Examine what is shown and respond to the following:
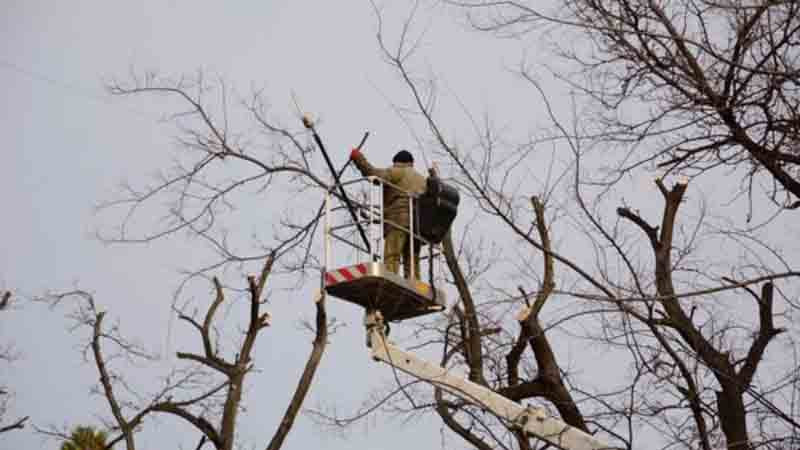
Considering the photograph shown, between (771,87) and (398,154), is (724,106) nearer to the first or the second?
(771,87)

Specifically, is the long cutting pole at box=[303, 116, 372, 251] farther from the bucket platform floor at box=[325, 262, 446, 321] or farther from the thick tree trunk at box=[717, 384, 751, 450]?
the thick tree trunk at box=[717, 384, 751, 450]

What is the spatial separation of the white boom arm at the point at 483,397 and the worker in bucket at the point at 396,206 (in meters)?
0.72

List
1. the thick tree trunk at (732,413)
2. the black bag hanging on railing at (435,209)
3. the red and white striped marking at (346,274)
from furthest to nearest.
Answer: the black bag hanging on railing at (435,209), the red and white striped marking at (346,274), the thick tree trunk at (732,413)

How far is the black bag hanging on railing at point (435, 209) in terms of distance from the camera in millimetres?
9539

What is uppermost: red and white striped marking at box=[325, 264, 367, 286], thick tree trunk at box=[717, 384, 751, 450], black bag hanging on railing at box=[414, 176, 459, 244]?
black bag hanging on railing at box=[414, 176, 459, 244]

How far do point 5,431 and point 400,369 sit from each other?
9422mm

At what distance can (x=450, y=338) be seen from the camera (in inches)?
488

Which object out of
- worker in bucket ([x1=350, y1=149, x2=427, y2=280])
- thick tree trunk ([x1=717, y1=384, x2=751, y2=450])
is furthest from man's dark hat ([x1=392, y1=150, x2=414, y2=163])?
thick tree trunk ([x1=717, y1=384, x2=751, y2=450])

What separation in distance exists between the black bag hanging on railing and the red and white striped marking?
3.67ft

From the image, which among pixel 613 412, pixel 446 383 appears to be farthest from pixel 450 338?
pixel 613 412

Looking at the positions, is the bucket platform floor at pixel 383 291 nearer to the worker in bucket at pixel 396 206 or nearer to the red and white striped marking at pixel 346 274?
the red and white striped marking at pixel 346 274

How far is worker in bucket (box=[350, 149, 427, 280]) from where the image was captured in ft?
31.7

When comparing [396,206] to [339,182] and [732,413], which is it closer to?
[339,182]

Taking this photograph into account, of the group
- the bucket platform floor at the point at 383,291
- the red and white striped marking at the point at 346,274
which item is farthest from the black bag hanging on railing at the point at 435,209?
the red and white striped marking at the point at 346,274
